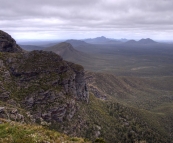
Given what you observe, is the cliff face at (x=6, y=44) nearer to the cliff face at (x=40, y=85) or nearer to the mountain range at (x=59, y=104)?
the mountain range at (x=59, y=104)

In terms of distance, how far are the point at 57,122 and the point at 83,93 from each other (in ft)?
96.2

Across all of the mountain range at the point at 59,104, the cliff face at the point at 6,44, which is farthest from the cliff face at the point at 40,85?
the cliff face at the point at 6,44

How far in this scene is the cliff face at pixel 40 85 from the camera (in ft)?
225

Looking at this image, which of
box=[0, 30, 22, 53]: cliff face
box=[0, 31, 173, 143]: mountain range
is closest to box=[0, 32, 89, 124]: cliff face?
box=[0, 31, 173, 143]: mountain range

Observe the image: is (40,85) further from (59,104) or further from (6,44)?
(6,44)

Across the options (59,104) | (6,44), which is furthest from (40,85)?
(6,44)

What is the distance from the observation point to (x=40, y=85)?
250ft

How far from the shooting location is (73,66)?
9756 cm

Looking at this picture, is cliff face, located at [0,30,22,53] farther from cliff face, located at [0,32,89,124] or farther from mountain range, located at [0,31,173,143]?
cliff face, located at [0,32,89,124]

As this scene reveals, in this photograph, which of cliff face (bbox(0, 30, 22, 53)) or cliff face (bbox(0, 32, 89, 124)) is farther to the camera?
cliff face (bbox(0, 30, 22, 53))

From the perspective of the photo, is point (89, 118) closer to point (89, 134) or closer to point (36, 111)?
point (89, 134)

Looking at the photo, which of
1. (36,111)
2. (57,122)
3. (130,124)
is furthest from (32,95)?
(130,124)

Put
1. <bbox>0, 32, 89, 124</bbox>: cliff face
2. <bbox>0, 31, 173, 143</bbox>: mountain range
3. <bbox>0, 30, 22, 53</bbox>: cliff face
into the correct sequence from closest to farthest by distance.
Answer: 1. <bbox>0, 31, 173, 143</bbox>: mountain range
2. <bbox>0, 32, 89, 124</bbox>: cliff face
3. <bbox>0, 30, 22, 53</bbox>: cliff face

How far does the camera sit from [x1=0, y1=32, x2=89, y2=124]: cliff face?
225ft
